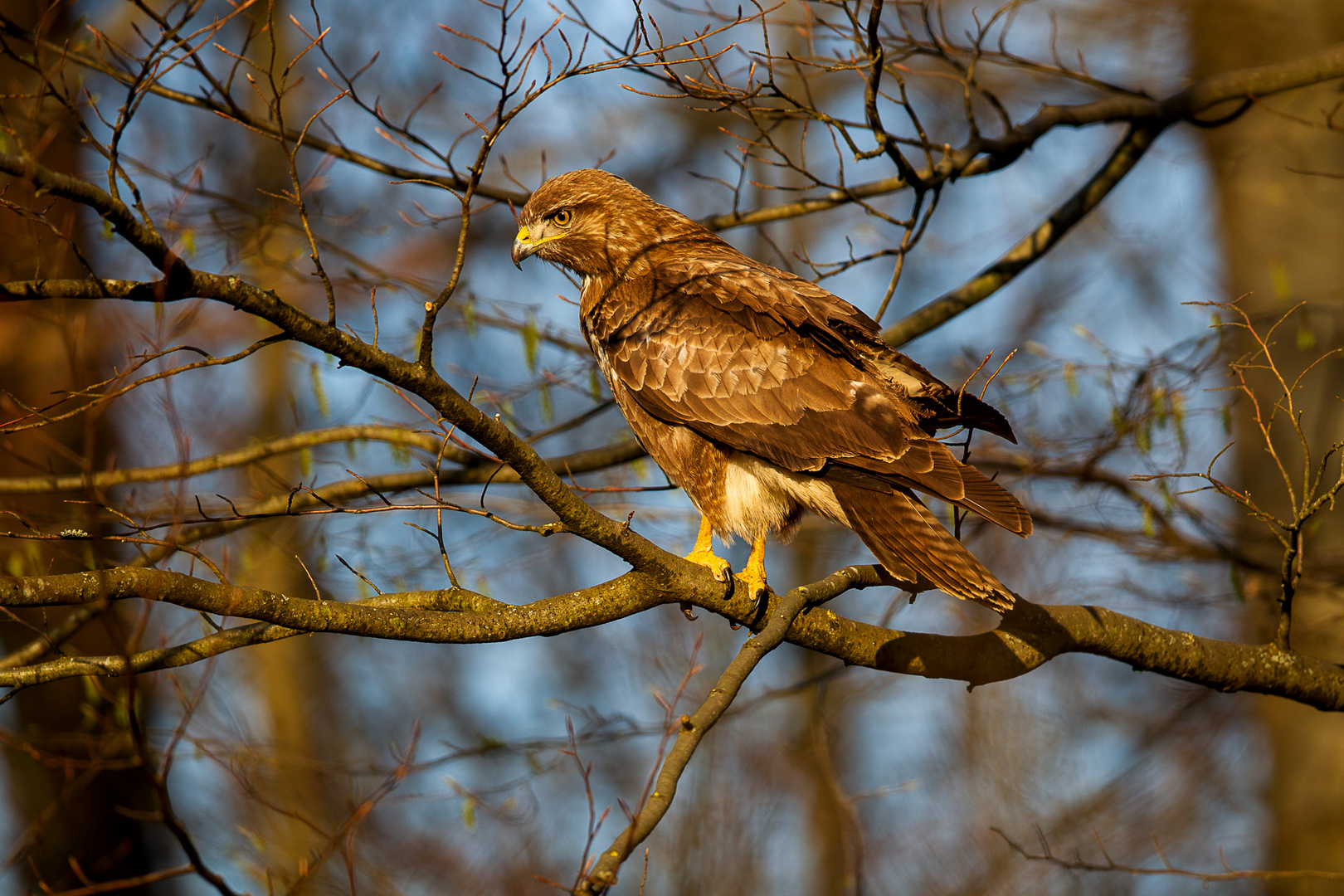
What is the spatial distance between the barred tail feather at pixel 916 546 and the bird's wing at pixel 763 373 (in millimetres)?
81

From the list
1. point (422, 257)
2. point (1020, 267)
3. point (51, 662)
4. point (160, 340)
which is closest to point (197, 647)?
point (51, 662)

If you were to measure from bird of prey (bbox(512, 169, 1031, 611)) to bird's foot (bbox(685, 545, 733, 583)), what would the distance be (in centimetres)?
1

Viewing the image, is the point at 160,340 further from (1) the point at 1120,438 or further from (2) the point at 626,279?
(1) the point at 1120,438

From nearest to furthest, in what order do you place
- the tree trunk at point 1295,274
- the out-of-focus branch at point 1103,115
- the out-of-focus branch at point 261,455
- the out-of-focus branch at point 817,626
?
the out-of-focus branch at point 817,626, the out-of-focus branch at point 261,455, the out-of-focus branch at point 1103,115, the tree trunk at point 1295,274

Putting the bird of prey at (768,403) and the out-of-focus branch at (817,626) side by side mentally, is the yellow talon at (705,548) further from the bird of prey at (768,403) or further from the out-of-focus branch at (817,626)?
the out-of-focus branch at (817,626)

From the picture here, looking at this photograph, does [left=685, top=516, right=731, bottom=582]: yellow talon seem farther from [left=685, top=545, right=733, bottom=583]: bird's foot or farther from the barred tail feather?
the barred tail feather

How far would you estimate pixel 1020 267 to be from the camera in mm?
4824

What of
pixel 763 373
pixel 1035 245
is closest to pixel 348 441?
pixel 763 373

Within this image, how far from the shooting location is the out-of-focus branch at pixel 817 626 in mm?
2559

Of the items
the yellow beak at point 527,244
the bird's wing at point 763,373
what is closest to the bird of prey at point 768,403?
the bird's wing at point 763,373

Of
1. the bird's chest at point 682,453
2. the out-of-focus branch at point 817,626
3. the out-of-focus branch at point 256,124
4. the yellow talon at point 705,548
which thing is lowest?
the out-of-focus branch at point 817,626

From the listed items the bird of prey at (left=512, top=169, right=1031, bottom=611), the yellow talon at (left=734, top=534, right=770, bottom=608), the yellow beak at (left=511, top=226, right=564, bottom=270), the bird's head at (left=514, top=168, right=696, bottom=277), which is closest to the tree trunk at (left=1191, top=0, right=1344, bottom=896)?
the bird of prey at (left=512, top=169, right=1031, bottom=611)

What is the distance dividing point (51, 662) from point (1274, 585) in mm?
5247

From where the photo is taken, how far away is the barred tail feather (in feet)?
10.7
